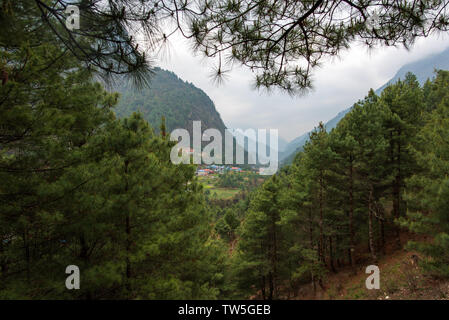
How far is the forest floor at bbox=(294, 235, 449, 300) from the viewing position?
5.22m

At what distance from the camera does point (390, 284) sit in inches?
255

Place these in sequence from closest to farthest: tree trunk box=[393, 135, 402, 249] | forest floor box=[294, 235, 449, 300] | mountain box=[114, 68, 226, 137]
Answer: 1. forest floor box=[294, 235, 449, 300]
2. tree trunk box=[393, 135, 402, 249]
3. mountain box=[114, 68, 226, 137]

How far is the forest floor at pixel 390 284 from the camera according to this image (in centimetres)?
522

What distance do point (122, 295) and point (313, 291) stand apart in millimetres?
10486

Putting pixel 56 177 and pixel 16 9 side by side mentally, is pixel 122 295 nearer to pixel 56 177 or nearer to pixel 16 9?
pixel 56 177
